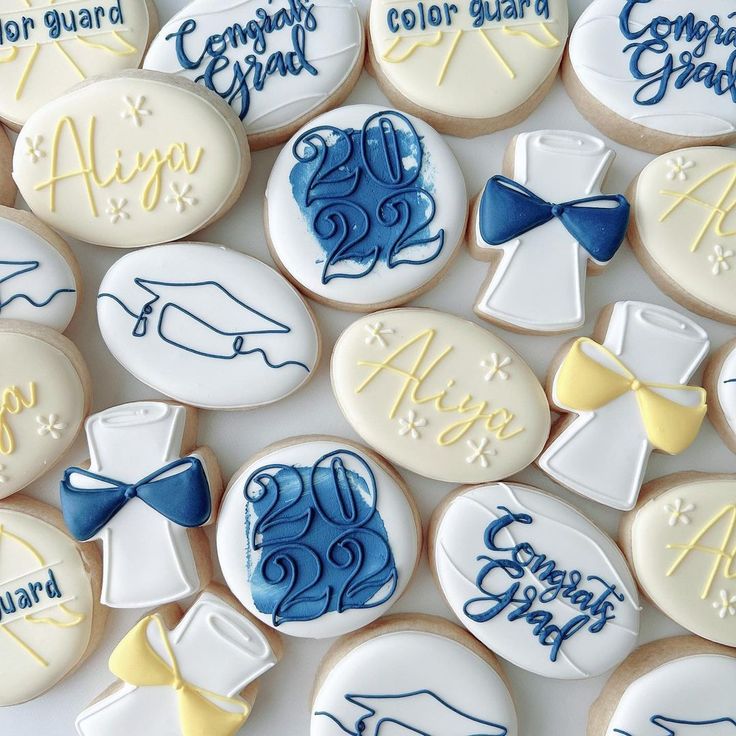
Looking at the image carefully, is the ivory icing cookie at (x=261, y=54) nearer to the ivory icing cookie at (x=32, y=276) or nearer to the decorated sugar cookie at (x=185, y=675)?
the ivory icing cookie at (x=32, y=276)

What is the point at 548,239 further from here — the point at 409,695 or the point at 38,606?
the point at 38,606

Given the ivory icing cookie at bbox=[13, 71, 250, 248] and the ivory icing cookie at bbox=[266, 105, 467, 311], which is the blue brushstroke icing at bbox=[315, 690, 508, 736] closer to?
the ivory icing cookie at bbox=[266, 105, 467, 311]

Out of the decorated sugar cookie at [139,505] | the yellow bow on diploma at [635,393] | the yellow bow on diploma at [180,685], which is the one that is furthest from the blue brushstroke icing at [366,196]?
the yellow bow on diploma at [180,685]

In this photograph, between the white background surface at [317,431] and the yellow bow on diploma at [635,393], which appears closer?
the yellow bow on diploma at [635,393]

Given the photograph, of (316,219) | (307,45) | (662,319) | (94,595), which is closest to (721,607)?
(662,319)

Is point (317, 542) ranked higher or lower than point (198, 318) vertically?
lower

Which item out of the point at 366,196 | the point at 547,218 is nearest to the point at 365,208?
the point at 366,196
